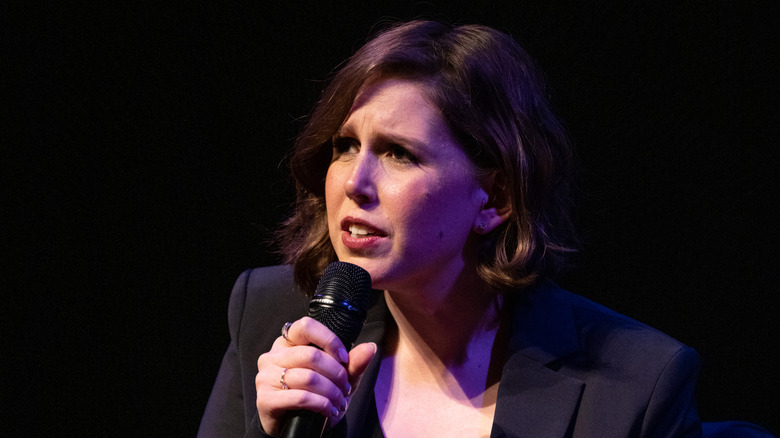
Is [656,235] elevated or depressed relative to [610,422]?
elevated

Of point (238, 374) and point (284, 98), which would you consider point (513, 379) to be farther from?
point (284, 98)

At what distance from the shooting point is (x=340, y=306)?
1.23 m

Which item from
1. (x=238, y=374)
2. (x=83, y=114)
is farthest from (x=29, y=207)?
(x=238, y=374)

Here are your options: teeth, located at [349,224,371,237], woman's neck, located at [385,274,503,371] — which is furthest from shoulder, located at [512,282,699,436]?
teeth, located at [349,224,371,237]

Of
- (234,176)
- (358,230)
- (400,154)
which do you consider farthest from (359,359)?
(234,176)

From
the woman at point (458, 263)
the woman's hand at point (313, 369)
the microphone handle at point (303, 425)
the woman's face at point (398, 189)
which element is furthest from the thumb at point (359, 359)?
the woman's face at point (398, 189)

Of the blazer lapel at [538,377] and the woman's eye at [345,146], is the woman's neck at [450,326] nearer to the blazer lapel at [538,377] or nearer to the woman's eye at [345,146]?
the blazer lapel at [538,377]

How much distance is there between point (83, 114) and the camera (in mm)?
2254

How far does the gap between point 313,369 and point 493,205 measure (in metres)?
0.86

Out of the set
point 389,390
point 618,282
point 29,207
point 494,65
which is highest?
point 494,65

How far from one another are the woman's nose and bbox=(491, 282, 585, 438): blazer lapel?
0.65m

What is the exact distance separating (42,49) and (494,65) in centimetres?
158

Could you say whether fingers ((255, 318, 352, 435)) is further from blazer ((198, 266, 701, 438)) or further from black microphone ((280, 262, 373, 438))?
blazer ((198, 266, 701, 438))

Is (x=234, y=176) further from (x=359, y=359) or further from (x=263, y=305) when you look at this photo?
(x=359, y=359)
